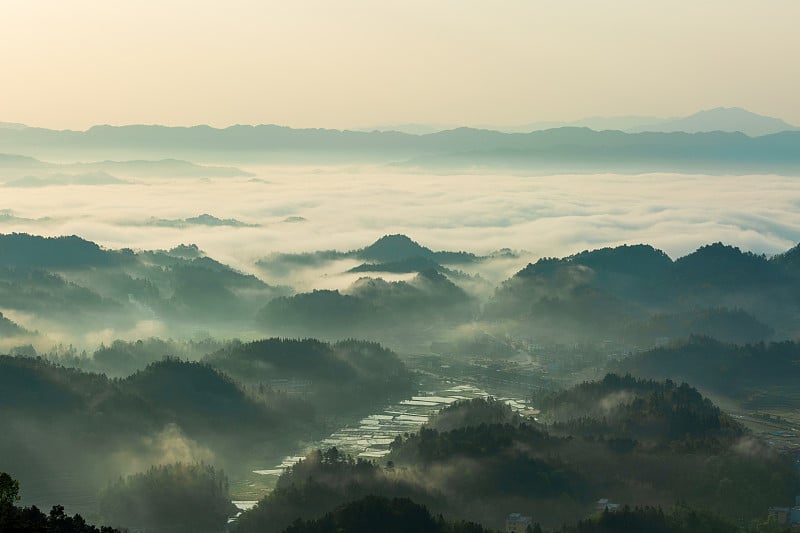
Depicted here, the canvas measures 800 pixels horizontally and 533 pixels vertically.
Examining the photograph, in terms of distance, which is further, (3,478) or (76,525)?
(76,525)

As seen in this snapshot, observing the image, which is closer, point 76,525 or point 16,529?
point 16,529

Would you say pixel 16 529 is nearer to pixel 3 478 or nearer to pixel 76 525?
pixel 3 478

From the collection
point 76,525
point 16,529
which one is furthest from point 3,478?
point 76,525

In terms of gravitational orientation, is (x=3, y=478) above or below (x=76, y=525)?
above
